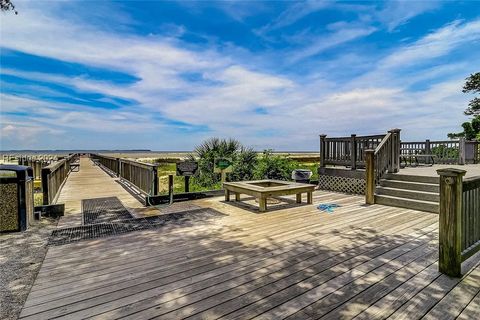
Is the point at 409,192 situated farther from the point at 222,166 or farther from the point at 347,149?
the point at 222,166

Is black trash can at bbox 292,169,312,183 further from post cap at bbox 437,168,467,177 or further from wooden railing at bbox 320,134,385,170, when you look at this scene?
post cap at bbox 437,168,467,177

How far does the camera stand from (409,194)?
20.3 feet

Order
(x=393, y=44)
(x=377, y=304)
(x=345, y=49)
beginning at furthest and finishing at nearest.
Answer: (x=345, y=49), (x=393, y=44), (x=377, y=304)

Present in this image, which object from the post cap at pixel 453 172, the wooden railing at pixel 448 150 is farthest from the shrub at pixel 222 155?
the post cap at pixel 453 172

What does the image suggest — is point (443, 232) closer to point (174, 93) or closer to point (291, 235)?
point (291, 235)

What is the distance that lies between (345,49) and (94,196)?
36.6ft

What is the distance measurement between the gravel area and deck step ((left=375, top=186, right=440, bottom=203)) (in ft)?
23.7

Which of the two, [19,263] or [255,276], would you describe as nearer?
[255,276]

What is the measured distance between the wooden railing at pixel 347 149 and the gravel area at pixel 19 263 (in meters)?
8.02

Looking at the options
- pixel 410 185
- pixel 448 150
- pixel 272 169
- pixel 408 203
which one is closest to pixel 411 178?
pixel 410 185

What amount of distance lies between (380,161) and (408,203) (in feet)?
5.27

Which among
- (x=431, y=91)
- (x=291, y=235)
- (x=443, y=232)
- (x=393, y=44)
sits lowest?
(x=291, y=235)

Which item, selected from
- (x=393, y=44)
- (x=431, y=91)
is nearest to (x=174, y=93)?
(x=393, y=44)

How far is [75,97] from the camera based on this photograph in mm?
28078
